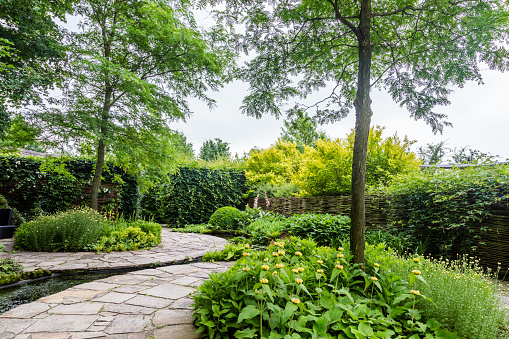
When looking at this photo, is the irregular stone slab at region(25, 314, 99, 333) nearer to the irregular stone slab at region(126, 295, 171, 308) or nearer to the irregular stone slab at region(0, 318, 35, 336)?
the irregular stone slab at region(0, 318, 35, 336)

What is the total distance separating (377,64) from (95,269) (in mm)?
4960

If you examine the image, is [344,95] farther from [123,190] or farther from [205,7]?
[123,190]

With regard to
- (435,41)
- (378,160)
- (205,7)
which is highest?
(205,7)

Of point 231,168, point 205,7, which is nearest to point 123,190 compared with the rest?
point 231,168

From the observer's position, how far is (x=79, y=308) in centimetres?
235

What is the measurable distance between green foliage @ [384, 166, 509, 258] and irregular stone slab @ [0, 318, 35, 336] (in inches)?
197

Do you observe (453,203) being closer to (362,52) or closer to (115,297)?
(362,52)

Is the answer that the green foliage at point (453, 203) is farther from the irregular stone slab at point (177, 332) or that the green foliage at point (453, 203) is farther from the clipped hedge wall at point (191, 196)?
the clipped hedge wall at point (191, 196)

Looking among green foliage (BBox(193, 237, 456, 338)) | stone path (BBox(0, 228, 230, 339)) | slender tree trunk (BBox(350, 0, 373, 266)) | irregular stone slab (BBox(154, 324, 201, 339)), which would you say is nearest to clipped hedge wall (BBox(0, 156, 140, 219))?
stone path (BBox(0, 228, 230, 339))

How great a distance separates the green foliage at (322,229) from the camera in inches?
194

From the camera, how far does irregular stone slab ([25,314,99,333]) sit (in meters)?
1.94

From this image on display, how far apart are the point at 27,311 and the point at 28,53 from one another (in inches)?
221

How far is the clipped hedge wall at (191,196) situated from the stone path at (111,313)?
22.0 feet

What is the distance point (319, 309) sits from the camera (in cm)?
173
